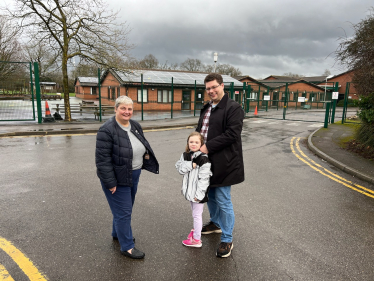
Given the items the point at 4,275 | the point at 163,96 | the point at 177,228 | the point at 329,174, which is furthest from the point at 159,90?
the point at 4,275

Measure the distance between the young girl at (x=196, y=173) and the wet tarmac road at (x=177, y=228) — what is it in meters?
0.58

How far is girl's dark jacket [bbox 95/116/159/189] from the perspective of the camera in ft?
8.77

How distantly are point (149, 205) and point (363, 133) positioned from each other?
8.19m

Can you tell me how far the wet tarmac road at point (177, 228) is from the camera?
2758 millimetres

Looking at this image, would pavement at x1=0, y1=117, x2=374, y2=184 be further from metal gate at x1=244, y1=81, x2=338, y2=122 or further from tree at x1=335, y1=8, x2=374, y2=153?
metal gate at x1=244, y1=81, x2=338, y2=122

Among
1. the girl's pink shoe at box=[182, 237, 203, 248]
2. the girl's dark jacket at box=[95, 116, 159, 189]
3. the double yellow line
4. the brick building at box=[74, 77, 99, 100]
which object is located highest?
the brick building at box=[74, 77, 99, 100]

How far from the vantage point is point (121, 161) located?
9.07 ft

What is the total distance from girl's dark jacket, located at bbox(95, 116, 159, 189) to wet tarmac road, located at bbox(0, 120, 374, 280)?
37.0 inches

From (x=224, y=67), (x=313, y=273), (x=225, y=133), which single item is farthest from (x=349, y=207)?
(x=224, y=67)

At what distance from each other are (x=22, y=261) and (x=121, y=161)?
152 centimetres

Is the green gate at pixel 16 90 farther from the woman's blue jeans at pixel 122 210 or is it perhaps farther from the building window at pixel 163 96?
the building window at pixel 163 96

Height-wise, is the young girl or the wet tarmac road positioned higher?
the young girl

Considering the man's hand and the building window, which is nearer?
the man's hand

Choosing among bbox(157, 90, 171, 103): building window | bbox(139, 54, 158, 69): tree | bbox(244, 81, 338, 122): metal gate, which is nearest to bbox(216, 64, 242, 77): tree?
bbox(139, 54, 158, 69): tree
